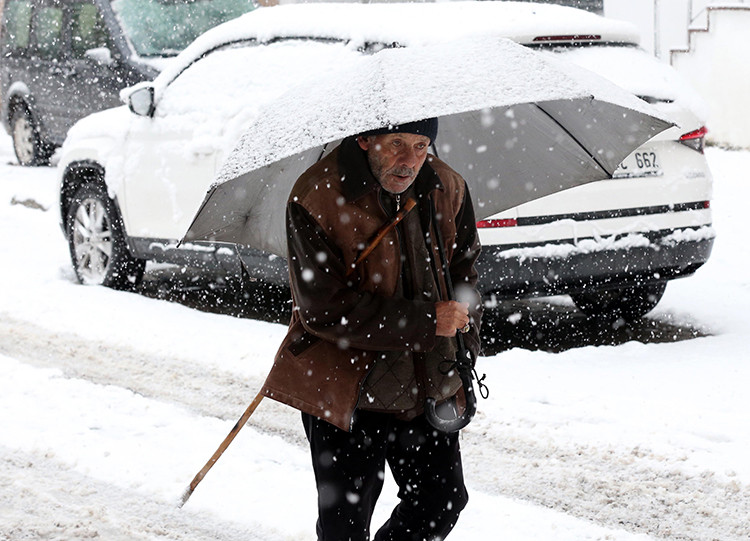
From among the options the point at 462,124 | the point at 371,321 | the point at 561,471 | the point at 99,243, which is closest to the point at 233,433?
the point at 371,321

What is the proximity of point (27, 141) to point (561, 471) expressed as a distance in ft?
38.7

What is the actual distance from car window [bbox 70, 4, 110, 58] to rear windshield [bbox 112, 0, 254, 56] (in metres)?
0.25

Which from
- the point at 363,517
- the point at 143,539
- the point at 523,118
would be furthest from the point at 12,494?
the point at 523,118

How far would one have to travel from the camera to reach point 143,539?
410 cm

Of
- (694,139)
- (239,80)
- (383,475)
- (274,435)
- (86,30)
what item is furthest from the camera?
(86,30)

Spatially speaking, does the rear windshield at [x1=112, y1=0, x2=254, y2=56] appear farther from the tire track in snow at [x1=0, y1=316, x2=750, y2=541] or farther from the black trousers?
the black trousers

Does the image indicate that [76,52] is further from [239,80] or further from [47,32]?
[239,80]

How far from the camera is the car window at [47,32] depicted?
13500 millimetres

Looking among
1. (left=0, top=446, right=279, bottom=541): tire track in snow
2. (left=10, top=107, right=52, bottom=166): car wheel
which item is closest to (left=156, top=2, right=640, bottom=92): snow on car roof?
(left=0, top=446, right=279, bottom=541): tire track in snow

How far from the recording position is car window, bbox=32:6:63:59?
44.3ft

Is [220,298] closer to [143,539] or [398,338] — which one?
[143,539]

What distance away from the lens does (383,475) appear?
3.12m

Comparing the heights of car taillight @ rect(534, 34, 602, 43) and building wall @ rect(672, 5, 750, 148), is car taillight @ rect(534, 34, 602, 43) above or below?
above

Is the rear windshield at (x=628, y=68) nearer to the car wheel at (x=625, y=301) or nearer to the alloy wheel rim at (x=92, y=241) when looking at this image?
the car wheel at (x=625, y=301)
